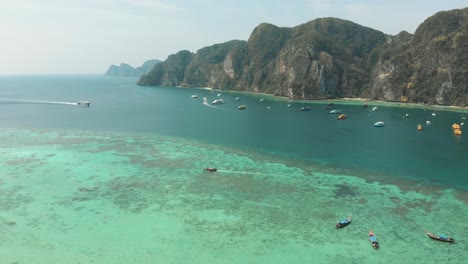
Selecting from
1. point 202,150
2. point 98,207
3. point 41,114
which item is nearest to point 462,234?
point 98,207

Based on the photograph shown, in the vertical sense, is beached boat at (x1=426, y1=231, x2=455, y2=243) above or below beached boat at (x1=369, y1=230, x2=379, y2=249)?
above

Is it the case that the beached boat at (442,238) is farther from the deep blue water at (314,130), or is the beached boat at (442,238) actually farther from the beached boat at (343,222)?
the deep blue water at (314,130)

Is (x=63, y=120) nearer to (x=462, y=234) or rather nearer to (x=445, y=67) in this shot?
(x=462, y=234)

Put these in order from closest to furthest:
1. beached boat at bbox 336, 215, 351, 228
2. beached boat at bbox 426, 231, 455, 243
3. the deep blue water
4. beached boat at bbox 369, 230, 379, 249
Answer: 1. beached boat at bbox 369, 230, 379, 249
2. beached boat at bbox 426, 231, 455, 243
3. beached boat at bbox 336, 215, 351, 228
4. the deep blue water

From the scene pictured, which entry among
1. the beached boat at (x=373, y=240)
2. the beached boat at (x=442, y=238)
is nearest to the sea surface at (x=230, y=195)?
the beached boat at (x=373, y=240)

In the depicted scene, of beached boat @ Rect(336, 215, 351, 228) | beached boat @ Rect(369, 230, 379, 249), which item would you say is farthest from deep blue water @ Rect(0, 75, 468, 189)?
beached boat @ Rect(369, 230, 379, 249)

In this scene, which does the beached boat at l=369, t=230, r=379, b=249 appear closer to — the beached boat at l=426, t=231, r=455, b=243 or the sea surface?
the sea surface

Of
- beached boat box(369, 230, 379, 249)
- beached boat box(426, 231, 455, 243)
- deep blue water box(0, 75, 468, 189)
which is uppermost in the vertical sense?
deep blue water box(0, 75, 468, 189)
